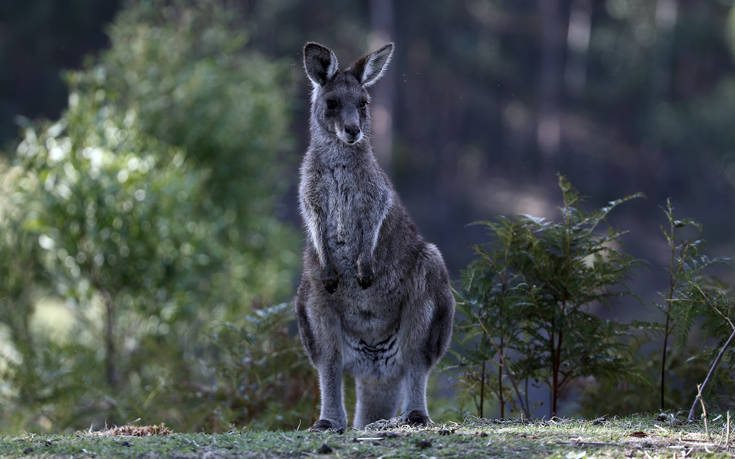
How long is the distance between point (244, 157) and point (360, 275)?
1162 centimetres

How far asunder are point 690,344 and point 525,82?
134ft

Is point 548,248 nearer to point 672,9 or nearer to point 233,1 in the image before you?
point 233,1

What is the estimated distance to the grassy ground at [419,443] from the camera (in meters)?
4.32

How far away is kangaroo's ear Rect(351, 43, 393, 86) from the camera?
601cm

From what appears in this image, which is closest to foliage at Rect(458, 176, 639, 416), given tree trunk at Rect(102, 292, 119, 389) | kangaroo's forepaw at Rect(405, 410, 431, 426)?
kangaroo's forepaw at Rect(405, 410, 431, 426)

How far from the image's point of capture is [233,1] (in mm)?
33562

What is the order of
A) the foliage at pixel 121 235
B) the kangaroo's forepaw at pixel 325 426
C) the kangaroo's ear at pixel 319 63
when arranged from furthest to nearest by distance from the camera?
the foliage at pixel 121 235, the kangaroo's ear at pixel 319 63, the kangaroo's forepaw at pixel 325 426

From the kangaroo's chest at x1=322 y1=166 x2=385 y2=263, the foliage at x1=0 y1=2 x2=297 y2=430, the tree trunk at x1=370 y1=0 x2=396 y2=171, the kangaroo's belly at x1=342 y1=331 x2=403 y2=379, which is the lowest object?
the kangaroo's belly at x1=342 y1=331 x2=403 y2=379

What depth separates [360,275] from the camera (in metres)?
5.69

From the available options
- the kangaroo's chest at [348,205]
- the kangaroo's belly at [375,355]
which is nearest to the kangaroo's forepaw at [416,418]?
the kangaroo's belly at [375,355]

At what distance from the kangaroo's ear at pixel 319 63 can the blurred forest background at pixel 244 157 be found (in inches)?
23.9

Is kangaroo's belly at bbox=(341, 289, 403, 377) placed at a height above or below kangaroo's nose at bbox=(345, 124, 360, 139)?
below

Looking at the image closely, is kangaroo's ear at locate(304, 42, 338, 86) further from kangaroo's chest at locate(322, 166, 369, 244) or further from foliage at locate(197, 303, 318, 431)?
foliage at locate(197, 303, 318, 431)

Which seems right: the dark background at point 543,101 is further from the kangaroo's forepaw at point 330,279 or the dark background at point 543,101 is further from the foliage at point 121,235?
the kangaroo's forepaw at point 330,279
